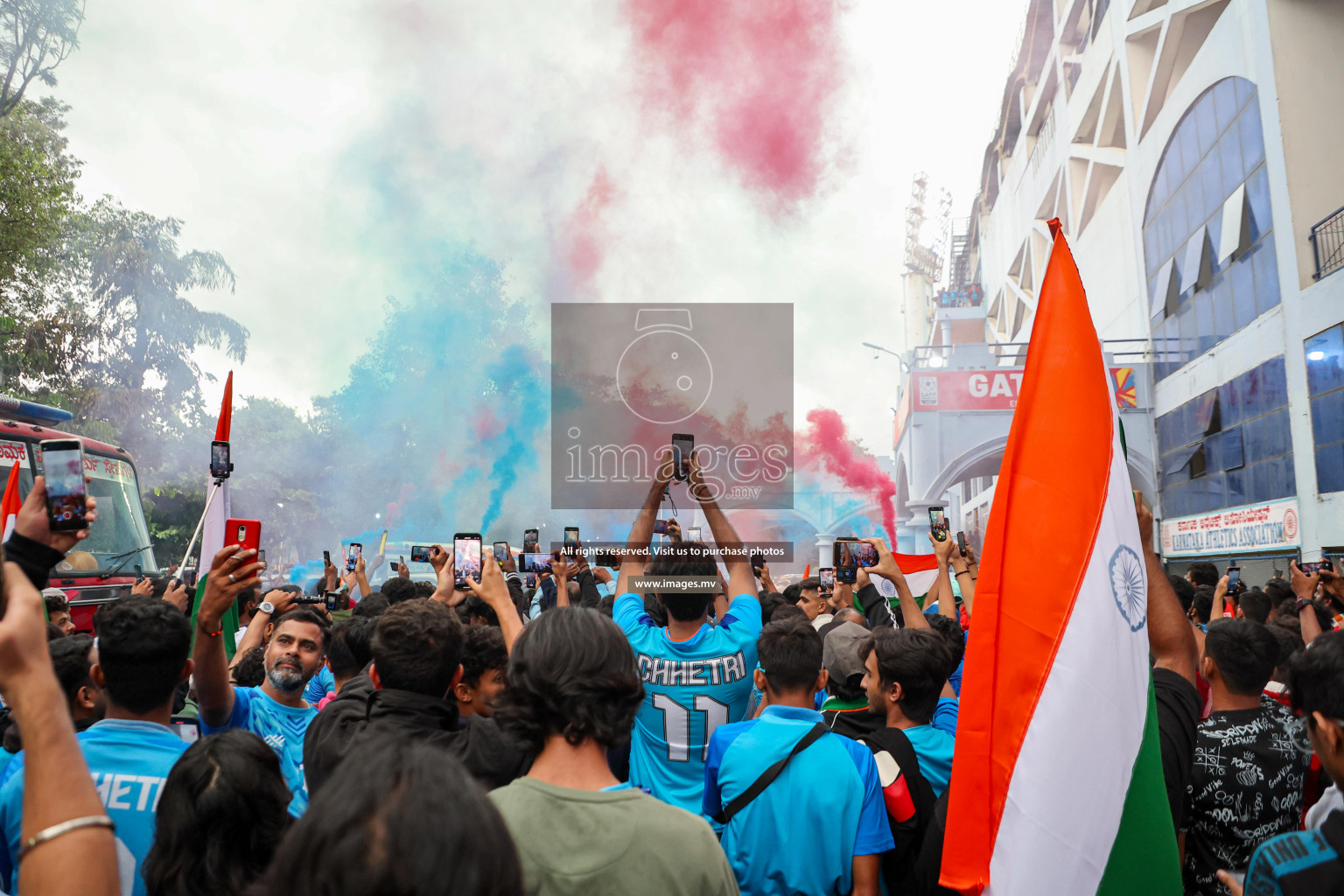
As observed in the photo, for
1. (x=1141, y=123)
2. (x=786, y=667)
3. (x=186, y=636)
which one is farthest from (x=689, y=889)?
(x=1141, y=123)

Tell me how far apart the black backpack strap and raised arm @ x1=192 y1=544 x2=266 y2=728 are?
1613 millimetres

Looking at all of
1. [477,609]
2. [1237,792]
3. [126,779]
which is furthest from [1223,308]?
[126,779]

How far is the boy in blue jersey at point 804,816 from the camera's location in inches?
97.7

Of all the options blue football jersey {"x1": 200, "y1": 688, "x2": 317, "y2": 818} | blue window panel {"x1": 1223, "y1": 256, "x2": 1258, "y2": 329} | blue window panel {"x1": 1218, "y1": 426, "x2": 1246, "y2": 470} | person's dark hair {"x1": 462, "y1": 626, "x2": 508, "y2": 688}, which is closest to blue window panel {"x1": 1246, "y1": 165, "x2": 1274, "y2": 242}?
blue window panel {"x1": 1223, "y1": 256, "x2": 1258, "y2": 329}

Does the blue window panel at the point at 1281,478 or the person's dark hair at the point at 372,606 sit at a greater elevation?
the blue window panel at the point at 1281,478

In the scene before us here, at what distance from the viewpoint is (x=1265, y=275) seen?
1538 centimetres

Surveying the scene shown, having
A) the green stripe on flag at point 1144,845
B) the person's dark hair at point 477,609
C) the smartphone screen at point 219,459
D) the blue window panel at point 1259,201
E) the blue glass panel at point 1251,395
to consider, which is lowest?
the green stripe on flag at point 1144,845

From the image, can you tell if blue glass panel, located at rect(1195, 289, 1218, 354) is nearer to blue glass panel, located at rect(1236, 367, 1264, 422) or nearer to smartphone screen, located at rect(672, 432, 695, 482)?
blue glass panel, located at rect(1236, 367, 1264, 422)

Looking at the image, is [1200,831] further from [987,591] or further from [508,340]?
[508,340]

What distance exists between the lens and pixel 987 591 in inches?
104

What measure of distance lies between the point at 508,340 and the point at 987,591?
91.3 ft

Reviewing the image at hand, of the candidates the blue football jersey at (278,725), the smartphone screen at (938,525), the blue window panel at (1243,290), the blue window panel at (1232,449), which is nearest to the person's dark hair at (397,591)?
the blue football jersey at (278,725)

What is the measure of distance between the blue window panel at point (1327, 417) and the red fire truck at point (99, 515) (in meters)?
16.8

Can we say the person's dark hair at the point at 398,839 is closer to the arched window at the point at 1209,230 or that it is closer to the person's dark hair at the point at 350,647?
the person's dark hair at the point at 350,647
